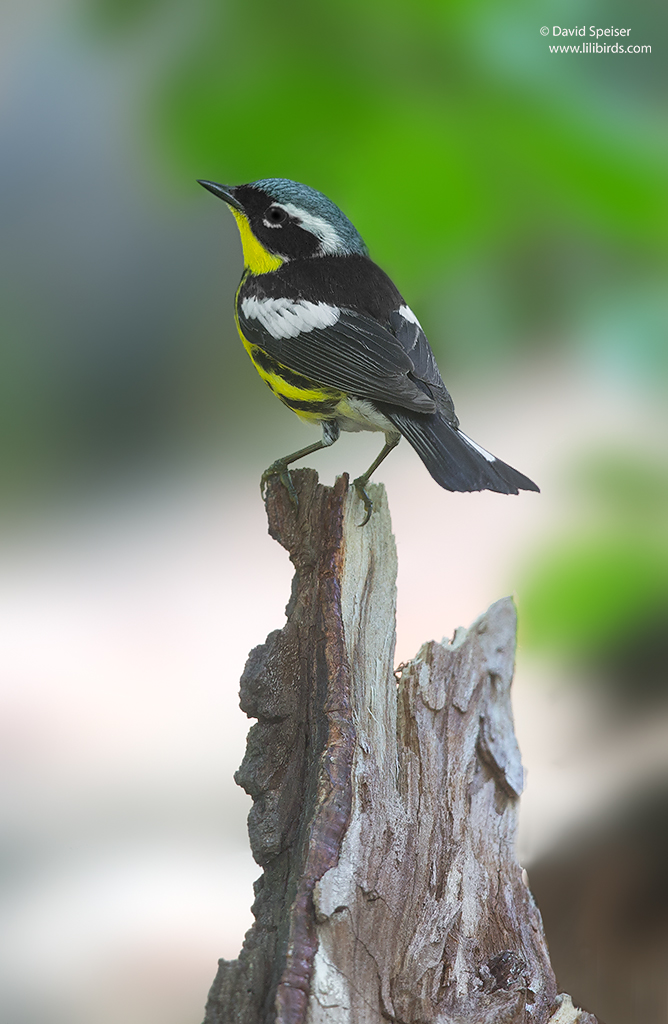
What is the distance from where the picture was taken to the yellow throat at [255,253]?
1169 mm

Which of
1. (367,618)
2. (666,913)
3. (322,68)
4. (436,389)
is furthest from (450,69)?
(666,913)

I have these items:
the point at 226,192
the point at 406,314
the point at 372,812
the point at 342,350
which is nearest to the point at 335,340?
the point at 342,350

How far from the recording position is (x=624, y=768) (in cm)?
168

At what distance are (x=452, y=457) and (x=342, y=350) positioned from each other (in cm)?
18

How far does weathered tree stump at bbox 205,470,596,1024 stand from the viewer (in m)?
0.78

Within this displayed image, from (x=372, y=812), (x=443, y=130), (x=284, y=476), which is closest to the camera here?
(x=372, y=812)

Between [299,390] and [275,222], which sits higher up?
[275,222]

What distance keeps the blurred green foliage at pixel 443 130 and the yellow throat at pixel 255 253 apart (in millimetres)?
372

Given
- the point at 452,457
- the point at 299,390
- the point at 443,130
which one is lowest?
the point at 452,457

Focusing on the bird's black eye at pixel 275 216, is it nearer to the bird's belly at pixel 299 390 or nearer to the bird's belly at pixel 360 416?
the bird's belly at pixel 299 390

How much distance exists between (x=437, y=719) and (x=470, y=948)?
231 millimetres

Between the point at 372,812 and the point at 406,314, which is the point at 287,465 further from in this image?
the point at 372,812

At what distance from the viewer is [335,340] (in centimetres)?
104

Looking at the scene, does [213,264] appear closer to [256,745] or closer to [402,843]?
[256,745]
